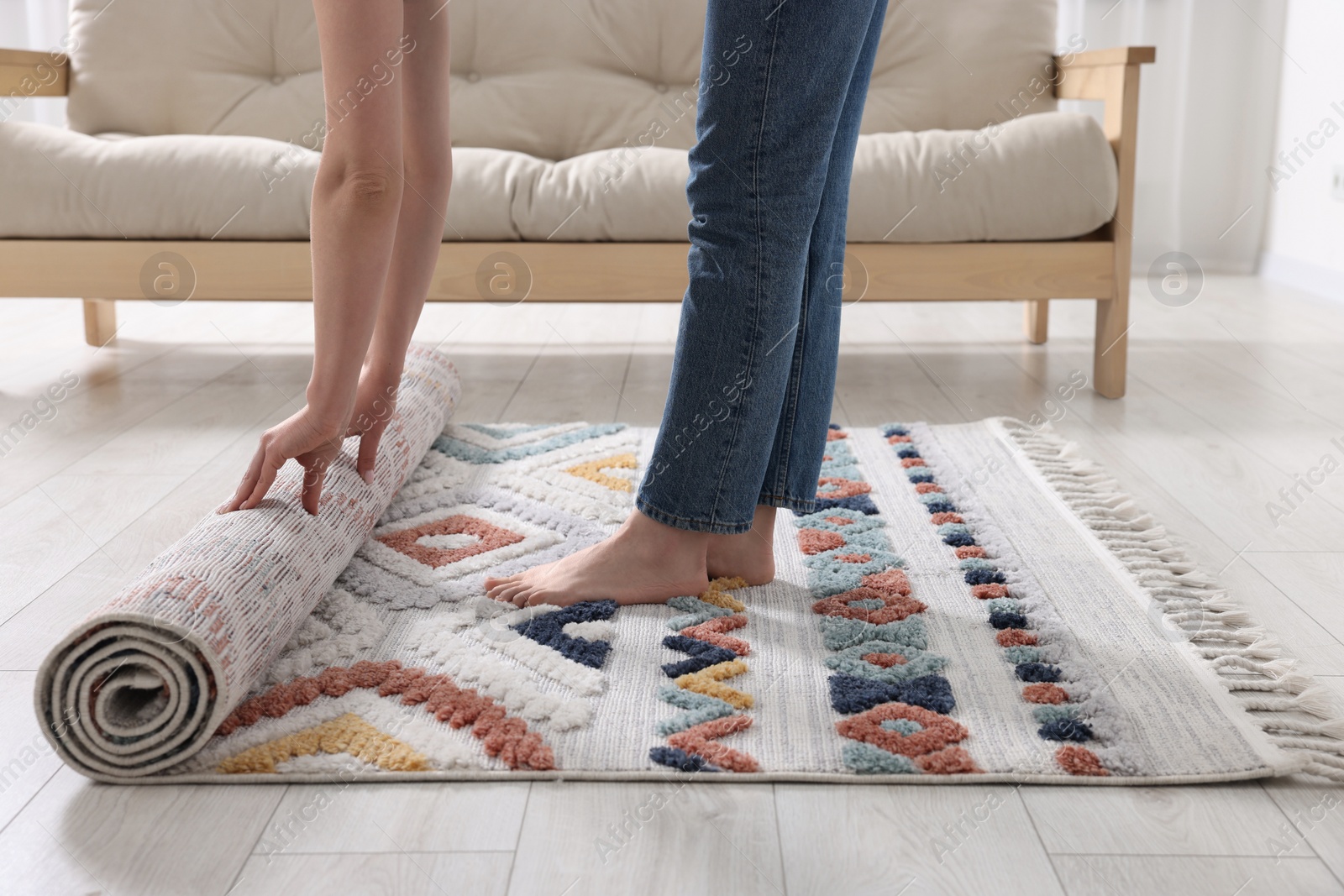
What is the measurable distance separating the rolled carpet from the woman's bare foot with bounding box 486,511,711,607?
0.23 m

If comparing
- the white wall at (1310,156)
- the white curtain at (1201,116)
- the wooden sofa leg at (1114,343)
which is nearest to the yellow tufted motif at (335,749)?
the wooden sofa leg at (1114,343)

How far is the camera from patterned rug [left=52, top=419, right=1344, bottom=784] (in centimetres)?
78

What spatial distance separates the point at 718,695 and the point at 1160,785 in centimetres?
32

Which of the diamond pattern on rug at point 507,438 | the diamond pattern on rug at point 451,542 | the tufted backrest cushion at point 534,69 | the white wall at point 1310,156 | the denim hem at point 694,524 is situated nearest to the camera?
the denim hem at point 694,524

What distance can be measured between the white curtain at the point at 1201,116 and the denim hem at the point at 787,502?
253 centimetres

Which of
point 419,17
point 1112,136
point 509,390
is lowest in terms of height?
point 509,390

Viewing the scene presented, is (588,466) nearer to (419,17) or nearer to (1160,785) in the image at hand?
(419,17)

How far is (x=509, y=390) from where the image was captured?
1.95 meters

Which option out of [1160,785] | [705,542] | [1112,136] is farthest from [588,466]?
[1112,136]

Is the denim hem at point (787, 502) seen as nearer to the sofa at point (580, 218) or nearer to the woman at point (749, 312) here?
the woman at point (749, 312)

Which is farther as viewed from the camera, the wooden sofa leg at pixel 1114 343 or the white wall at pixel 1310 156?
the white wall at pixel 1310 156

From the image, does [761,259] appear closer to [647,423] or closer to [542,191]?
[647,423]

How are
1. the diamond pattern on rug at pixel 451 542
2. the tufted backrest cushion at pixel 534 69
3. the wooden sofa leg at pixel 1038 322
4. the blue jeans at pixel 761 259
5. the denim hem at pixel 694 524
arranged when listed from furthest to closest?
the wooden sofa leg at pixel 1038 322
the tufted backrest cushion at pixel 534 69
the diamond pattern on rug at pixel 451 542
the denim hem at pixel 694 524
the blue jeans at pixel 761 259

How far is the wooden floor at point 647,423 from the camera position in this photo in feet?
2.20
